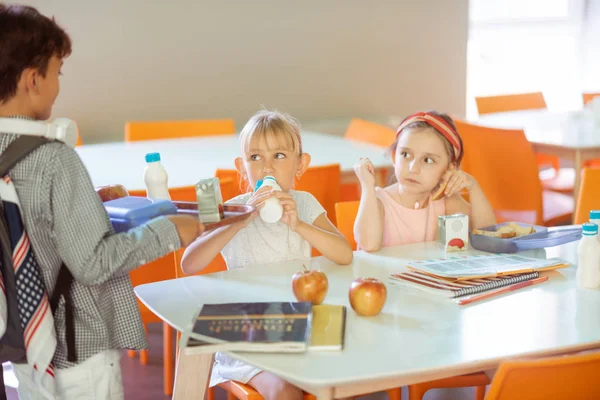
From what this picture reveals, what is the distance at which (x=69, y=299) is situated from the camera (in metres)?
1.64

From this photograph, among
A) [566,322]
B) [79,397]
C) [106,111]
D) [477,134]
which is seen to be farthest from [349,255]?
[106,111]

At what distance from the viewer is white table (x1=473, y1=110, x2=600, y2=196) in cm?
363

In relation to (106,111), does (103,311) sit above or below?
below

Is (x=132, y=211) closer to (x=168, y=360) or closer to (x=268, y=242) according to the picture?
(x=268, y=242)

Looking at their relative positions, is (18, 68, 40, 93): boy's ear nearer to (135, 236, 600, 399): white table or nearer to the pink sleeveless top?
(135, 236, 600, 399): white table

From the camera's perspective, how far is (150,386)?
9.81 feet

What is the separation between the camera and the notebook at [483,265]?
191cm

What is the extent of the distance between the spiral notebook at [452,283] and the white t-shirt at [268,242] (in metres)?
0.44

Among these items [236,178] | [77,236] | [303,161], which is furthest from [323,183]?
[77,236]

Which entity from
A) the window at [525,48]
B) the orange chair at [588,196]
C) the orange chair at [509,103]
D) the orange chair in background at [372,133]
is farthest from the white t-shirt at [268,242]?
the window at [525,48]

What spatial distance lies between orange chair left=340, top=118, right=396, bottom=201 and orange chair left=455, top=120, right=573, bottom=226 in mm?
358

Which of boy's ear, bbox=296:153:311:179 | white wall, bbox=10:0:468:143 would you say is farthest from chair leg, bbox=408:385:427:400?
white wall, bbox=10:0:468:143

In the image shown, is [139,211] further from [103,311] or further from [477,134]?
[477,134]

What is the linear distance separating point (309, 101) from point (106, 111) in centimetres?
147
